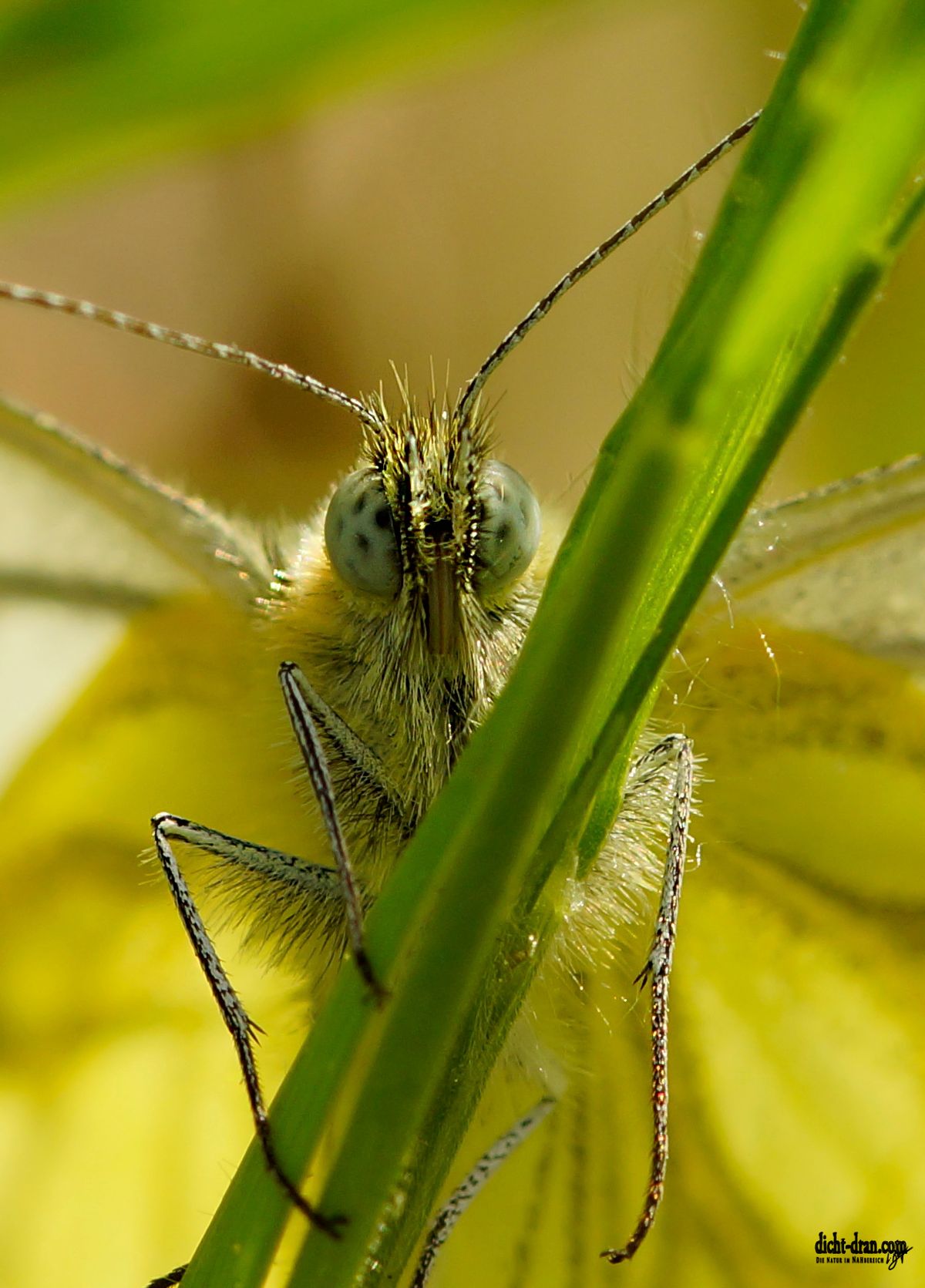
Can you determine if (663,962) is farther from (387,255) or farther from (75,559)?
(387,255)

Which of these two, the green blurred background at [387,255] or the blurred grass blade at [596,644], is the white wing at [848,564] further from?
the green blurred background at [387,255]

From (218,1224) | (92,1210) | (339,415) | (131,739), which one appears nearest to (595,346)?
(339,415)

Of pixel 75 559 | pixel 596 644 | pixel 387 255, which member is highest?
pixel 387 255

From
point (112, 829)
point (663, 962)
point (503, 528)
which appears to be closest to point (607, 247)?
point (503, 528)

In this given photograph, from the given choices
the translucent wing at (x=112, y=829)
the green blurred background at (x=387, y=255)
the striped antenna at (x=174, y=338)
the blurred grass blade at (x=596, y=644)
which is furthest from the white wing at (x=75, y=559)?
the green blurred background at (x=387, y=255)

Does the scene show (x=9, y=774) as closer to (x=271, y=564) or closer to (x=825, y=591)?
(x=271, y=564)

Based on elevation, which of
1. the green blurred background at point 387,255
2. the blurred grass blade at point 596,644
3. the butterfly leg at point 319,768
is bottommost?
the blurred grass blade at point 596,644
